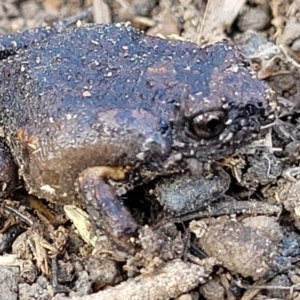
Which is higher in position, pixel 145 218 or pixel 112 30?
pixel 112 30

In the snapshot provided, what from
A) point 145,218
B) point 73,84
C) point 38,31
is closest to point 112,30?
point 73,84

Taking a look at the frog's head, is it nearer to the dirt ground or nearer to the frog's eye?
the frog's eye

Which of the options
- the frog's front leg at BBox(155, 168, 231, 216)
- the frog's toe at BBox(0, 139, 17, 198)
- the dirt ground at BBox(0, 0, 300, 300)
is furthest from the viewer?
the frog's toe at BBox(0, 139, 17, 198)

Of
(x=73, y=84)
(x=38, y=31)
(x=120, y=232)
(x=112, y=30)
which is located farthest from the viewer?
(x=38, y=31)

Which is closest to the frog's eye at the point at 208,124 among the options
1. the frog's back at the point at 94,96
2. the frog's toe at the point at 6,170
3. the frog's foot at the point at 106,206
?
the frog's back at the point at 94,96

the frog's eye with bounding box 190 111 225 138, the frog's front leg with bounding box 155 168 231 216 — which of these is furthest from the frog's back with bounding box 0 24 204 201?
the frog's front leg with bounding box 155 168 231 216

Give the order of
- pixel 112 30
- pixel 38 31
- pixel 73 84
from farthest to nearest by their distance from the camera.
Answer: pixel 38 31, pixel 112 30, pixel 73 84

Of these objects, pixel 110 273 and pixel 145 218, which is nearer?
pixel 110 273

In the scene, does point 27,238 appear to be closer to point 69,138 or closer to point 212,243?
point 69,138

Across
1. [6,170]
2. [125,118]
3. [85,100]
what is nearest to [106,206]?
[125,118]
